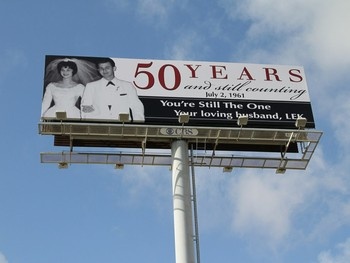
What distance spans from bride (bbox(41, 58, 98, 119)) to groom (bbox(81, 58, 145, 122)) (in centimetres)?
25

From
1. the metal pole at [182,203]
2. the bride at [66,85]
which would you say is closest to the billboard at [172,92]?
the bride at [66,85]

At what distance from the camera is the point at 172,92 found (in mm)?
21750

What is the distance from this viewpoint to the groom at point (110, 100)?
69.1ft

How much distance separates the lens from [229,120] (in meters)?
21.5

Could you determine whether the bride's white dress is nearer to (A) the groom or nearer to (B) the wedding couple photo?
(B) the wedding couple photo

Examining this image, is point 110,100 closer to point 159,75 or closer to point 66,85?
point 66,85

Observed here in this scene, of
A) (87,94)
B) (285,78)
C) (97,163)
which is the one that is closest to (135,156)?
(97,163)

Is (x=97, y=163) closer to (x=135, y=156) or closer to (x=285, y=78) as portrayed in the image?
(x=135, y=156)

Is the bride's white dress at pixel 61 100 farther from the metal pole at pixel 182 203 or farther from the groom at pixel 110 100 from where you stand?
the metal pole at pixel 182 203

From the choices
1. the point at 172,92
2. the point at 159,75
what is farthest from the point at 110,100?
the point at 172,92

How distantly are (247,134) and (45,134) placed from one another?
21.4 feet

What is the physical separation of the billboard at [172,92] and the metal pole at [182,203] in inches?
41.1

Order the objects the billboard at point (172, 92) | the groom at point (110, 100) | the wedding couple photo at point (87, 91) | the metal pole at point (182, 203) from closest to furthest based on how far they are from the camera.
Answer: the metal pole at point (182, 203) → the wedding couple photo at point (87, 91) → the groom at point (110, 100) → the billboard at point (172, 92)

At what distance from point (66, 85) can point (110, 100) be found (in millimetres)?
1543
